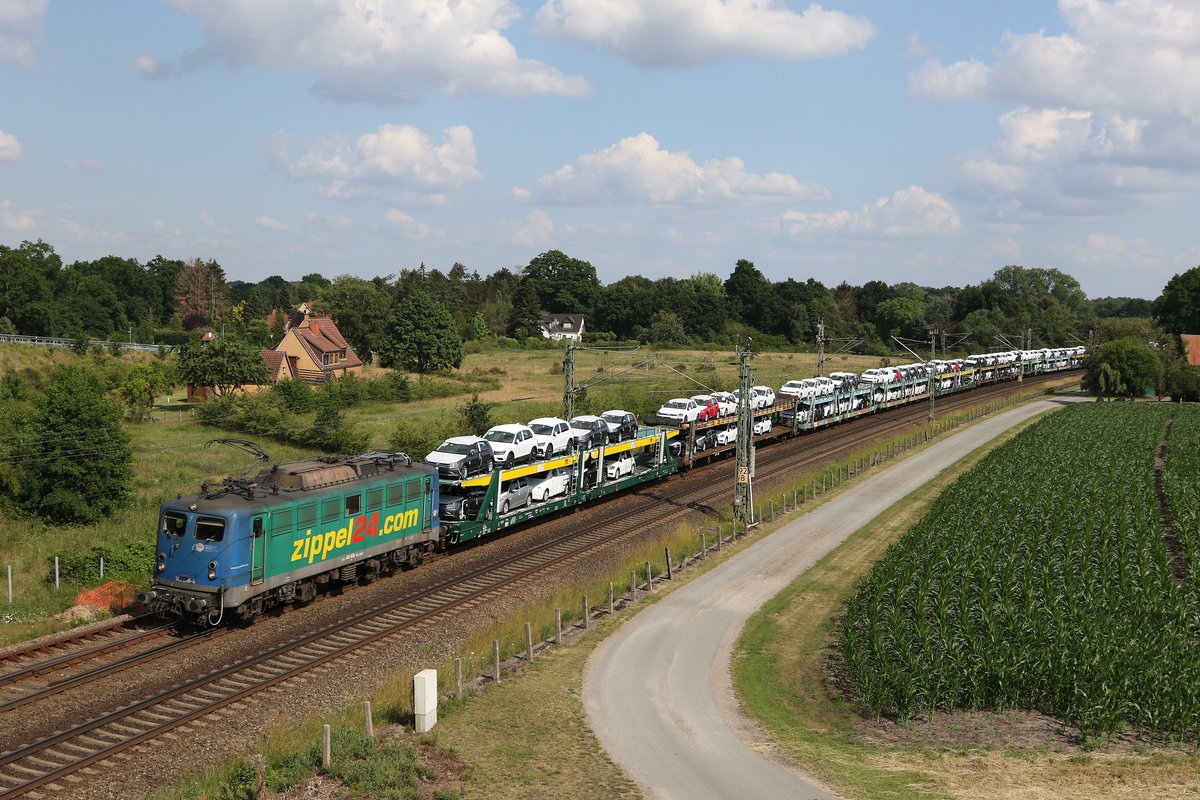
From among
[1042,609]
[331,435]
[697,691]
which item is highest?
[331,435]

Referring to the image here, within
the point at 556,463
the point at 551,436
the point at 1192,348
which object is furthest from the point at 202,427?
the point at 1192,348

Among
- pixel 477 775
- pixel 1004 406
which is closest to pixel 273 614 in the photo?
pixel 477 775

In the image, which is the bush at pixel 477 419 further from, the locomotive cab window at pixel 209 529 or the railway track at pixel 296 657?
the locomotive cab window at pixel 209 529

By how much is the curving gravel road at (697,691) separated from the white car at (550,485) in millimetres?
8665

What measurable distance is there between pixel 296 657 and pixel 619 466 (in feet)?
77.3

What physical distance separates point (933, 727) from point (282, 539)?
17404 millimetres

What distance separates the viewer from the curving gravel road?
1670 cm

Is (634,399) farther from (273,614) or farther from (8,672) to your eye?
(8,672)

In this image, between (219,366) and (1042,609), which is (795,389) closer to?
(1042,609)

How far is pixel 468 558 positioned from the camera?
35.2 meters

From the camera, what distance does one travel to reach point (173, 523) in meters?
25.2

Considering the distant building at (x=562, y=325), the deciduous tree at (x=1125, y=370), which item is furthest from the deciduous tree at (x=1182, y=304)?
the distant building at (x=562, y=325)

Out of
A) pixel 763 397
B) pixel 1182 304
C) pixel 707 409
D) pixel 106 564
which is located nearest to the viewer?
pixel 106 564

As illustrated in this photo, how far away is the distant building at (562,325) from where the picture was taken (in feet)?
574
